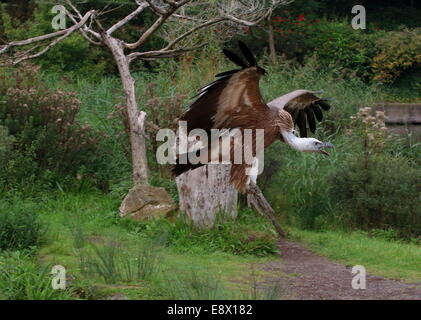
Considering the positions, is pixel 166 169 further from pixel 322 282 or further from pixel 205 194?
pixel 322 282

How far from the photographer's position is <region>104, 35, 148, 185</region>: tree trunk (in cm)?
910

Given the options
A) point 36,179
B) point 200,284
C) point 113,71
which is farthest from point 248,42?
point 200,284

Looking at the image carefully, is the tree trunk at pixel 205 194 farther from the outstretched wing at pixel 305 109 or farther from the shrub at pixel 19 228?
the shrub at pixel 19 228

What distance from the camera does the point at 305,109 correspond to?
8.33 m

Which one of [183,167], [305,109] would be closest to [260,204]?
[305,109]

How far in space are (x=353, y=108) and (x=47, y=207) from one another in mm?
5842

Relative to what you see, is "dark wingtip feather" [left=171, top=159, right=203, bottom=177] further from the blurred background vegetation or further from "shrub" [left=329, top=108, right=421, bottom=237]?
"shrub" [left=329, top=108, right=421, bottom=237]

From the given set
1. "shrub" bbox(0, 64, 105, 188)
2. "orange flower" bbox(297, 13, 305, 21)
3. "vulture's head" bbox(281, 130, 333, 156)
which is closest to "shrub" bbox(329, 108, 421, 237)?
"vulture's head" bbox(281, 130, 333, 156)

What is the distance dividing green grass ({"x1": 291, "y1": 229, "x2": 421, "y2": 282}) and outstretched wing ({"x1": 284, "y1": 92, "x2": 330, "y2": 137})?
52.0 inches

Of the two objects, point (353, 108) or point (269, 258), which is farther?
point (353, 108)

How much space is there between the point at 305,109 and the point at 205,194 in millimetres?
1483

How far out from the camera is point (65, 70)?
14578mm
